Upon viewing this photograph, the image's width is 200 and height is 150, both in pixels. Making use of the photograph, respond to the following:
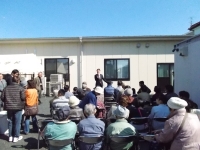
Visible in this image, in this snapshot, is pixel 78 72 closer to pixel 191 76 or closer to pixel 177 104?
pixel 191 76

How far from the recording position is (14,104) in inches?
210

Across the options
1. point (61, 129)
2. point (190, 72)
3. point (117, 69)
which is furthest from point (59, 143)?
point (117, 69)

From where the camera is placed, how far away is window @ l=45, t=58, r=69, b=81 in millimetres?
13398

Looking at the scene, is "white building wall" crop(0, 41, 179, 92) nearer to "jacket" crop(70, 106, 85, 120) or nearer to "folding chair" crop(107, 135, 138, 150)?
"jacket" crop(70, 106, 85, 120)

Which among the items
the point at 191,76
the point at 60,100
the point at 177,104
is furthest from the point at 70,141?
the point at 191,76

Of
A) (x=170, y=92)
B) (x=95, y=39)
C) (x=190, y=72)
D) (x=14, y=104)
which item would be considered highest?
(x=95, y=39)

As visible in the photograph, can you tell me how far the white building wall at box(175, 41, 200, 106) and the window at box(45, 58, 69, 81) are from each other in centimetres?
637

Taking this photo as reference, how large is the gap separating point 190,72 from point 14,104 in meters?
5.59

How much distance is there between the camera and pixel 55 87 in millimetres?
13055

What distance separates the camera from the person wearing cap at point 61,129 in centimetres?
365

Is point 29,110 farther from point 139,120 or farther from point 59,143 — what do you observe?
point 139,120

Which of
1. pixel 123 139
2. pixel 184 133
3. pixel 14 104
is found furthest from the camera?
pixel 14 104

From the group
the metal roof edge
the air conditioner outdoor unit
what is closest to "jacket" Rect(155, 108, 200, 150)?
the metal roof edge

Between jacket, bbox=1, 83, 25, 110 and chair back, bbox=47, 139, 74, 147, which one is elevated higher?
jacket, bbox=1, 83, 25, 110
